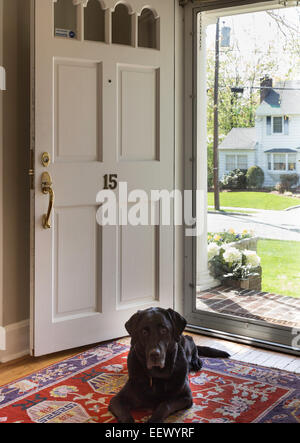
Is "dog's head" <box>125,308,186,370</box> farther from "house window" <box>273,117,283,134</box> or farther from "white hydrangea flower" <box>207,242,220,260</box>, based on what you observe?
"house window" <box>273,117,283,134</box>

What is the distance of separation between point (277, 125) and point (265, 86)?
0.26 metres

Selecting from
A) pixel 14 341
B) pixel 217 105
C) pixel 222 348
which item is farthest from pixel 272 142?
pixel 14 341

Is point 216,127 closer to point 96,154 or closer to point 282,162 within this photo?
point 282,162

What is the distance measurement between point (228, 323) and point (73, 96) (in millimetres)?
1815

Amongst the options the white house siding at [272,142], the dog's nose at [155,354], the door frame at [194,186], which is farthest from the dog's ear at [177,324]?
the white house siding at [272,142]

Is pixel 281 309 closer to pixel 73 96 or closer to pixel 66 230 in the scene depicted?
pixel 66 230

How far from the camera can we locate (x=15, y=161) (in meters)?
3.53

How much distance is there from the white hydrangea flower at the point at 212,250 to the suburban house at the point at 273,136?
57cm

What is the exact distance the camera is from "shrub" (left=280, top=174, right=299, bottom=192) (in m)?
3.66

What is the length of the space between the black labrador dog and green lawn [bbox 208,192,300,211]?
4.13ft

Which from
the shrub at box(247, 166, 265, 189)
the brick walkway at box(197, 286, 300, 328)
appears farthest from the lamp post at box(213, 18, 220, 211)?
the brick walkway at box(197, 286, 300, 328)

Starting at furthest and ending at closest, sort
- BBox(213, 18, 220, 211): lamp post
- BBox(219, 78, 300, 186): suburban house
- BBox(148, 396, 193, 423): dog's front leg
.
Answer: BBox(213, 18, 220, 211): lamp post
BBox(219, 78, 300, 186): suburban house
BBox(148, 396, 193, 423): dog's front leg

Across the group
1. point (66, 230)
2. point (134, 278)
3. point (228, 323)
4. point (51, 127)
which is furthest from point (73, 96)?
point (228, 323)

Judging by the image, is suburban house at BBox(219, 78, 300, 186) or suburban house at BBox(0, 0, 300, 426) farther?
suburban house at BBox(219, 78, 300, 186)
